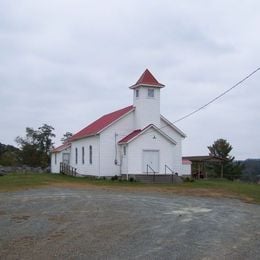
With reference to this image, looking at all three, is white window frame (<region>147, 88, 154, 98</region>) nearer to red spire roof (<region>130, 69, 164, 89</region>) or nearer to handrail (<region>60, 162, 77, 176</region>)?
red spire roof (<region>130, 69, 164, 89</region>)

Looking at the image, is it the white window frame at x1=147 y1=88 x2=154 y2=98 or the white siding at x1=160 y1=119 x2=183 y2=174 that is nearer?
the white window frame at x1=147 y1=88 x2=154 y2=98

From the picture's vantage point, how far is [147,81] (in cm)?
4116

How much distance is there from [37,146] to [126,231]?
218ft

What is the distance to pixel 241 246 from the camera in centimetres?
1029

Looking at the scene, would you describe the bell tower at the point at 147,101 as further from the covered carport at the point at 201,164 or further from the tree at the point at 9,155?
the tree at the point at 9,155

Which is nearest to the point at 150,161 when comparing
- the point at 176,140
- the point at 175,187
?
the point at 176,140

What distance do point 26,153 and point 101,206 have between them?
56.2m

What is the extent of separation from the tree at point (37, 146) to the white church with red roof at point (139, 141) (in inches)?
1189

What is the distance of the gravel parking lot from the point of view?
9539mm

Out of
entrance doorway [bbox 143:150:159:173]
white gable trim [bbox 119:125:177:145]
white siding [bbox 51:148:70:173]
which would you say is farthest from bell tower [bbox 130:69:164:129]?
white siding [bbox 51:148:70:173]

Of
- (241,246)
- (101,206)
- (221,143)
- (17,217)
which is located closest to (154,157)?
(101,206)

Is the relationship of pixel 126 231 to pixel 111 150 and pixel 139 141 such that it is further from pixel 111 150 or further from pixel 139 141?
pixel 111 150

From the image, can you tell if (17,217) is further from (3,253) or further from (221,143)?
(221,143)

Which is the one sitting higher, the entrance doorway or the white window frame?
the white window frame
